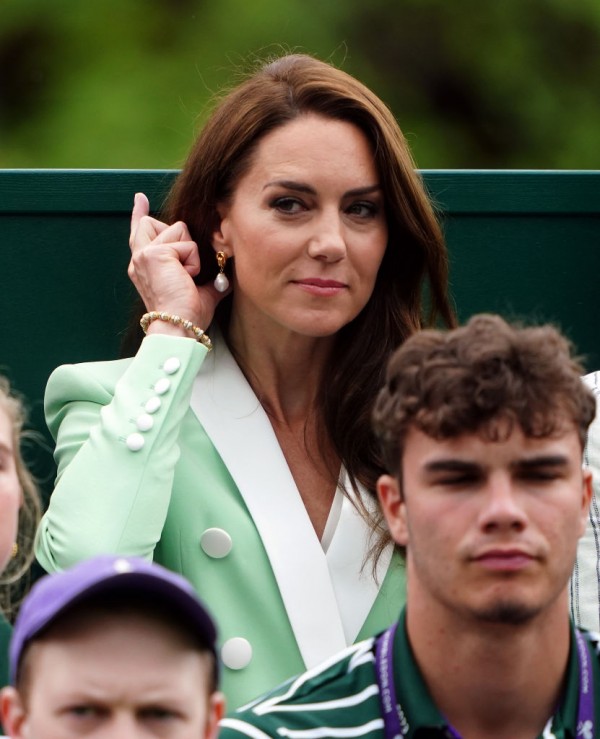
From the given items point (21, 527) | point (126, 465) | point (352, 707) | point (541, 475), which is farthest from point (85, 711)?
point (21, 527)

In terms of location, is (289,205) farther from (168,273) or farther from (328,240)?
(168,273)

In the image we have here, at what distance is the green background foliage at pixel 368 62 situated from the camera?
6.65 m

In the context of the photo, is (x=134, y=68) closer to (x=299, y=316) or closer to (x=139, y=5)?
(x=139, y=5)

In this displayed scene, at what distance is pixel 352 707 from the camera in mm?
2387

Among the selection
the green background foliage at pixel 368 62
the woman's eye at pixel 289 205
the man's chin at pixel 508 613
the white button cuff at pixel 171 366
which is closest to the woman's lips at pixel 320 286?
the woman's eye at pixel 289 205

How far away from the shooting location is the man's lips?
2.33 meters

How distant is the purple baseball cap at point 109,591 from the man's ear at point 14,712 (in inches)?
2.1

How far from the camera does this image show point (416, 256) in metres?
3.57

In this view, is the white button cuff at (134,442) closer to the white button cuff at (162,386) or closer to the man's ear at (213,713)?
the white button cuff at (162,386)

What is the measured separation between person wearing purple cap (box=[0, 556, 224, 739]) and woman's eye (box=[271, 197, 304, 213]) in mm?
1366

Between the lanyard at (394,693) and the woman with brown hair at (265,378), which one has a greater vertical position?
the woman with brown hair at (265,378)

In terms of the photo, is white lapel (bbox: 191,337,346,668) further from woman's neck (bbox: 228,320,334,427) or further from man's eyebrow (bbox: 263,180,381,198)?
man's eyebrow (bbox: 263,180,381,198)

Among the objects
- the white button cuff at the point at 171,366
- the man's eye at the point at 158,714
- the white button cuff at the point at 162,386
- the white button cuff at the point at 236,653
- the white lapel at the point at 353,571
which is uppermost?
the white button cuff at the point at 171,366

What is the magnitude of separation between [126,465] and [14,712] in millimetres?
958
